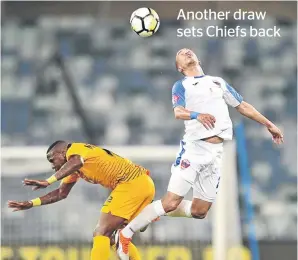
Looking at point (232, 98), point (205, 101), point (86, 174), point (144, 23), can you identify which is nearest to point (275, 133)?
point (232, 98)

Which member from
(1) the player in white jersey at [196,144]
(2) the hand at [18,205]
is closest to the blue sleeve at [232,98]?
(1) the player in white jersey at [196,144]

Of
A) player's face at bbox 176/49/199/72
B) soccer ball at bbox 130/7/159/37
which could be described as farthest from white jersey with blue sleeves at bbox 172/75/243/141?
soccer ball at bbox 130/7/159/37

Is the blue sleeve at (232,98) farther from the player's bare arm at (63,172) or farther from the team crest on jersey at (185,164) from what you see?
the player's bare arm at (63,172)

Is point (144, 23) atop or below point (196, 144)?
atop

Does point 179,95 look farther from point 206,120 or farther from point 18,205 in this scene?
point 18,205

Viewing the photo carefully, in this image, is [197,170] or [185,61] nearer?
[197,170]

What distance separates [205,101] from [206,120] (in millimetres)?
605

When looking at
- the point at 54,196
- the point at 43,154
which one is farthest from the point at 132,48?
the point at 54,196

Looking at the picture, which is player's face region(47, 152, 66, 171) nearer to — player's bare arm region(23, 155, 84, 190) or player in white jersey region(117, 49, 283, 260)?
player's bare arm region(23, 155, 84, 190)

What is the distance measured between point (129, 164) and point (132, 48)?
6658mm

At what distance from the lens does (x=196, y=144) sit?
590 cm

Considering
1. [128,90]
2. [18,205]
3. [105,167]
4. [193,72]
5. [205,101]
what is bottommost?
[18,205]

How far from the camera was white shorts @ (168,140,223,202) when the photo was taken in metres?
5.80

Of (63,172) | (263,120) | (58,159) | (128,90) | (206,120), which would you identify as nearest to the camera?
(206,120)
